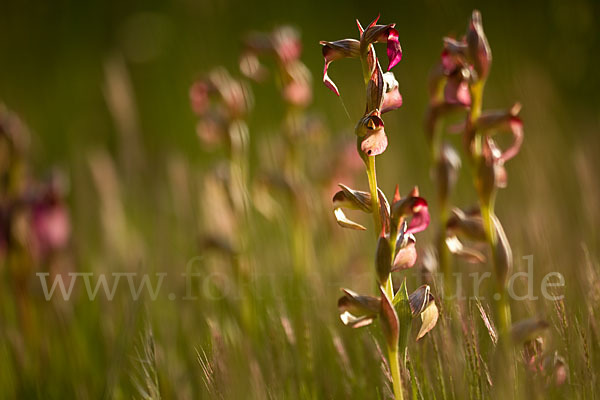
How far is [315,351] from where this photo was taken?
2.69ft

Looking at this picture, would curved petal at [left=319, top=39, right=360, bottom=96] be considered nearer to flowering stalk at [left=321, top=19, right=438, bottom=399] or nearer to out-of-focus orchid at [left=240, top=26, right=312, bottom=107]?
flowering stalk at [left=321, top=19, right=438, bottom=399]

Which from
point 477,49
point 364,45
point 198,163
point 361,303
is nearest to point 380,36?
point 364,45

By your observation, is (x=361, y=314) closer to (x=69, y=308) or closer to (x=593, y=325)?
(x=593, y=325)

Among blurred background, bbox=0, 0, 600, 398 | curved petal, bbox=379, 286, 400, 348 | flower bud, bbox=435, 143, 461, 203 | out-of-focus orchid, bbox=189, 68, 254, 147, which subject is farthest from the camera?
out-of-focus orchid, bbox=189, 68, 254, 147

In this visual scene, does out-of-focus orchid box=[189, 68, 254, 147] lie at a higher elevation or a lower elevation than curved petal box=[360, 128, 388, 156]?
higher

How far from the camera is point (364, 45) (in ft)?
1.78

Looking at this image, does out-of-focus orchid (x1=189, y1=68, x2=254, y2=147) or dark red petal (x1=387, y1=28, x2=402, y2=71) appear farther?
out-of-focus orchid (x1=189, y1=68, x2=254, y2=147)

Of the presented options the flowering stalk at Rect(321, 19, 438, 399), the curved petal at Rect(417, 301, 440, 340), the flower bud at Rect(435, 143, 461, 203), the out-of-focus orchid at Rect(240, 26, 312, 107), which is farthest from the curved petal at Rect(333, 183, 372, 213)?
the out-of-focus orchid at Rect(240, 26, 312, 107)

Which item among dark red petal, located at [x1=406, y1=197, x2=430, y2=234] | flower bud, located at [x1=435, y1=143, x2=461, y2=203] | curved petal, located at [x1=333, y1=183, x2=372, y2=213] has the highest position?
flower bud, located at [x1=435, y1=143, x2=461, y2=203]

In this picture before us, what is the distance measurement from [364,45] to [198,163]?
1521mm

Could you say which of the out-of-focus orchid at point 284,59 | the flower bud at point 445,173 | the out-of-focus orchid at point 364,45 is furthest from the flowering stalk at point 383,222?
the out-of-focus orchid at point 284,59

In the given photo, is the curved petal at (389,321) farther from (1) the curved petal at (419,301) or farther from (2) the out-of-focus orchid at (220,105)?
(2) the out-of-focus orchid at (220,105)

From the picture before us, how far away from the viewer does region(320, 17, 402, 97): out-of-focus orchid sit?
0.53 metres

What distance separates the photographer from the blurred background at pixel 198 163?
85 cm
